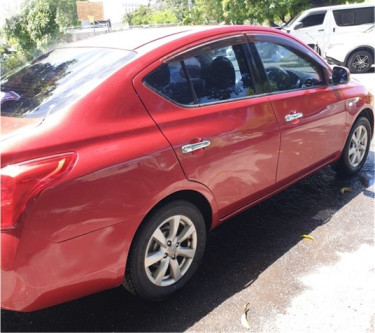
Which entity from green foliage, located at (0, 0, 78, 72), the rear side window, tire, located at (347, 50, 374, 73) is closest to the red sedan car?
tire, located at (347, 50, 374, 73)

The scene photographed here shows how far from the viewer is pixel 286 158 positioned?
11.0 feet

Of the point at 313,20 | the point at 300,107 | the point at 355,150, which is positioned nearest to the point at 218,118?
the point at 300,107

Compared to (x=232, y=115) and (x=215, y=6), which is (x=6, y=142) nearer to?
(x=232, y=115)

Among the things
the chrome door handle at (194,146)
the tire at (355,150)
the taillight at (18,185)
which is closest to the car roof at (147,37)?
the chrome door handle at (194,146)

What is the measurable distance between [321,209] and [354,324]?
1.55m

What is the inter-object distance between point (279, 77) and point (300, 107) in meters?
0.30

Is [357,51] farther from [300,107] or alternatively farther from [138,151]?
[138,151]

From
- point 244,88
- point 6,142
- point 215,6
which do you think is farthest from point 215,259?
point 215,6

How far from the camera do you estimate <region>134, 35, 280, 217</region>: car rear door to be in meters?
2.45

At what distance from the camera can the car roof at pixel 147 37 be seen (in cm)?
264

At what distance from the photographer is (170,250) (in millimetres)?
2557

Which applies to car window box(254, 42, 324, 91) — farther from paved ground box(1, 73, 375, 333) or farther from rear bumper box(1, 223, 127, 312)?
rear bumper box(1, 223, 127, 312)

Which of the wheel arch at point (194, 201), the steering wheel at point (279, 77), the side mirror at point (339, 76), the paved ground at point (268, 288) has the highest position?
the steering wheel at point (279, 77)

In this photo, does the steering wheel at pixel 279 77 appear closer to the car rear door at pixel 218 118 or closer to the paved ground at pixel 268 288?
the car rear door at pixel 218 118
